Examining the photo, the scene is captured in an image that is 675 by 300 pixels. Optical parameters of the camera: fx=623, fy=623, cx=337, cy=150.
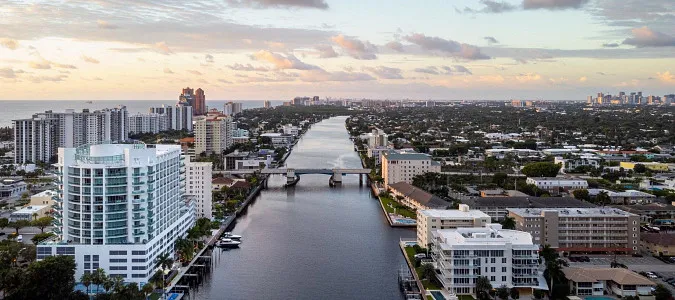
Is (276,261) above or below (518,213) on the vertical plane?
below

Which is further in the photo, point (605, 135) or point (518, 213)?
point (605, 135)

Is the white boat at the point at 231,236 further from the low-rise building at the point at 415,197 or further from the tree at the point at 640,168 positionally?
the tree at the point at 640,168

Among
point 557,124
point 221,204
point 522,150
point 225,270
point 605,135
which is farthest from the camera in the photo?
point 557,124

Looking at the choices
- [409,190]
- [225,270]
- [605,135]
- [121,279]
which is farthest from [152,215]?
[605,135]

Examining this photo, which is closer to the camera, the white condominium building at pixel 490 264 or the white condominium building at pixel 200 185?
the white condominium building at pixel 490 264

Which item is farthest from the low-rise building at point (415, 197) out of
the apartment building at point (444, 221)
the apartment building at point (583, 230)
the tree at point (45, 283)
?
the tree at point (45, 283)

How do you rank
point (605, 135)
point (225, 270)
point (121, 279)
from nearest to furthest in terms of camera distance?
point (121, 279)
point (225, 270)
point (605, 135)

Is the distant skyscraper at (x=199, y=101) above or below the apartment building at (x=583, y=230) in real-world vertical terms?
above

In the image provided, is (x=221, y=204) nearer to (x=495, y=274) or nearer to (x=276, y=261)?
(x=276, y=261)
